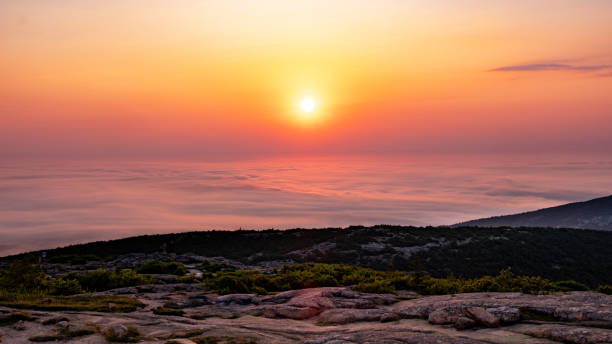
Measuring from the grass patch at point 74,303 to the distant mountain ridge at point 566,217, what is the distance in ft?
433

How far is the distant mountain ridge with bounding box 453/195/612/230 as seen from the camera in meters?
129

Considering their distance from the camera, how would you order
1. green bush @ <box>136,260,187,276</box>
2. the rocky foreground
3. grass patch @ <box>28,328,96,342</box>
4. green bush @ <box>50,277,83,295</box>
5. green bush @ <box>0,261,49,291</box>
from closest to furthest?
1. the rocky foreground
2. grass patch @ <box>28,328,96,342</box>
3. green bush @ <box>50,277,83,295</box>
4. green bush @ <box>0,261,49,291</box>
5. green bush @ <box>136,260,187,276</box>

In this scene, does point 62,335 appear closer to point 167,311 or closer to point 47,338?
point 47,338

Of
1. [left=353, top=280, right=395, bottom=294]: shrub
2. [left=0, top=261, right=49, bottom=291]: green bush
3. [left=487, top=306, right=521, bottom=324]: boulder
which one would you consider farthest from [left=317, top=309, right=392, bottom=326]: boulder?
[left=0, top=261, right=49, bottom=291]: green bush

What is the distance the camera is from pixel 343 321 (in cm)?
1500

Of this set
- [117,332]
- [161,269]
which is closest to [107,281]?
[161,269]

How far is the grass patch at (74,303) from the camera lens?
17891 mm

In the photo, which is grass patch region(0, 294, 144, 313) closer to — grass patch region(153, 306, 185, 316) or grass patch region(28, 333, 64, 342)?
grass patch region(153, 306, 185, 316)

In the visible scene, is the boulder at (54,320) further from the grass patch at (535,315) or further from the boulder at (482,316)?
the grass patch at (535,315)

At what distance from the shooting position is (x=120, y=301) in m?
19.4

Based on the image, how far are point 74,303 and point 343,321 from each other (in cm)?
1256

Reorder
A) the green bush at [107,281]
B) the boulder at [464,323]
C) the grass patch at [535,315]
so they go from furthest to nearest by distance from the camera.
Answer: the green bush at [107,281] < the grass patch at [535,315] < the boulder at [464,323]

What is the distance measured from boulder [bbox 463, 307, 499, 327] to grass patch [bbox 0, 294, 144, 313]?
1377 centimetres

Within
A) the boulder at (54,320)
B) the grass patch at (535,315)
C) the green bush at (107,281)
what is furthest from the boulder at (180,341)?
the green bush at (107,281)
